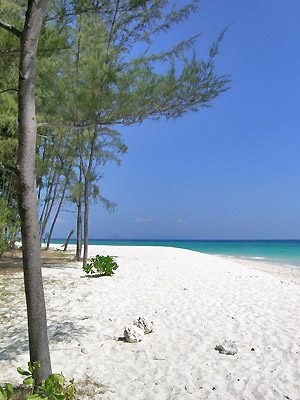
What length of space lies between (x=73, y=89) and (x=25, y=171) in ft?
11.5

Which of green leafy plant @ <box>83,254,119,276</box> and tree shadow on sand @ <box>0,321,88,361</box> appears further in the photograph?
green leafy plant @ <box>83,254,119,276</box>

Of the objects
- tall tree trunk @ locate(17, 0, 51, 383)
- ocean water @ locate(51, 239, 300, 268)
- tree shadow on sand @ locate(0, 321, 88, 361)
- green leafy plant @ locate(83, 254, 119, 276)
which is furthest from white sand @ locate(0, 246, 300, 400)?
ocean water @ locate(51, 239, 300, 268)

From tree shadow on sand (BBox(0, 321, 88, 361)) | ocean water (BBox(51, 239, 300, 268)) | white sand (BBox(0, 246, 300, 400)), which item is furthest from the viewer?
ocean water (BBox(51, 239, 300, 268))

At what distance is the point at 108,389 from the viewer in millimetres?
2865

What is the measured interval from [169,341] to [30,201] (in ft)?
8.74

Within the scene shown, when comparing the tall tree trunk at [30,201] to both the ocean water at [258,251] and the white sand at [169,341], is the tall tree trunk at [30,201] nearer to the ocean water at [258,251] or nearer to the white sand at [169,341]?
the white sand at [169,341]

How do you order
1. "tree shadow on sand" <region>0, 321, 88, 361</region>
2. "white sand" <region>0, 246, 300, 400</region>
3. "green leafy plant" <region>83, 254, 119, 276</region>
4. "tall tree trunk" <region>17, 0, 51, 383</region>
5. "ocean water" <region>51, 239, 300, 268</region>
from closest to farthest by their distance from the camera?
1. "tall tree trunk" <region>17, 0, 51, 383</region>
2. "white sand" <region>0, 246, 300, 400</region>
3. "tree shadow on sand" <region>0, 321, 88, 361</region>
4. "green leafy plant" <region>83, 254, 119, 276</region>
5. "ocean water" <region>51, 239, 300, 268</region>

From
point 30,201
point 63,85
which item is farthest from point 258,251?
point 30,201

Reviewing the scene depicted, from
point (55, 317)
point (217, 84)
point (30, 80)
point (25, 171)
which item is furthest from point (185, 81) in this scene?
point (55, 317)

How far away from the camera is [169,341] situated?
4.02 metres

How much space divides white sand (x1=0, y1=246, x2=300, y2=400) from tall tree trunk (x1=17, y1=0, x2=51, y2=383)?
73cm

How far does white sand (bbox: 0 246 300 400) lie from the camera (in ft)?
9.60

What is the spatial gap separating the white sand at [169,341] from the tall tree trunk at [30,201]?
726 millimetres

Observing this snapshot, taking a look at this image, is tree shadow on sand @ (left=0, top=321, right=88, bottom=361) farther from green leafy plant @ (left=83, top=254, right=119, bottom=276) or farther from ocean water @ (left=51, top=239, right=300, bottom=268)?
ocean water @ (left=51, top=239, right=300, bottom=268)
